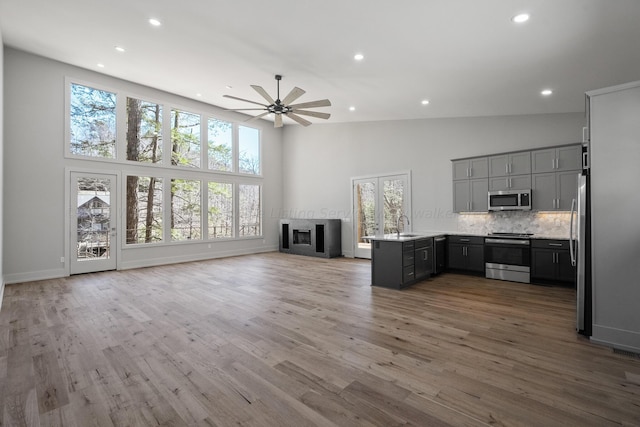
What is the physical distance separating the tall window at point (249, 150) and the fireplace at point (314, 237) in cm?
191

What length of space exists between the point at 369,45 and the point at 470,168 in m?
3.51

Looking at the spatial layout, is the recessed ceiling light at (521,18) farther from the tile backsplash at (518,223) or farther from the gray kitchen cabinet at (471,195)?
the tile backsplash at (518,223)

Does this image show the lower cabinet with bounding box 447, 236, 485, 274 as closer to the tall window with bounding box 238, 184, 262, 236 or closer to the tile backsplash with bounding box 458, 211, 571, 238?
the tile backsplash with bounding box 458, 211, 571, 238

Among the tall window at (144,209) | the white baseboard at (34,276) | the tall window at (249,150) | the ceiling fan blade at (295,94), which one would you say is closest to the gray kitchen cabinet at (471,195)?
the ceiling fan blade at (295,94)

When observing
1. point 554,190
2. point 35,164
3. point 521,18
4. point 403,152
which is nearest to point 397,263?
point 554,190

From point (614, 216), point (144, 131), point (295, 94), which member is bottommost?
point (614, 216)

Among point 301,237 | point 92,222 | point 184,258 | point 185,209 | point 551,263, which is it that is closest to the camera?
point 551,263

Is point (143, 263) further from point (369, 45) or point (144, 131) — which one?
point (369, 45)

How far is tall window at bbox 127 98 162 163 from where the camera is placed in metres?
6.80

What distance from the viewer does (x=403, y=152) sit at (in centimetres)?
726

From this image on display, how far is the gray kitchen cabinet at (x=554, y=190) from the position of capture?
4.97 meters

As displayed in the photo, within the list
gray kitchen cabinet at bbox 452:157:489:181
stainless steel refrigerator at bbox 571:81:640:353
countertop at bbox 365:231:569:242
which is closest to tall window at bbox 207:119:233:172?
countertop at bbox 365:231:569:242

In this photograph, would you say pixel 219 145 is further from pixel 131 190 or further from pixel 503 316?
pixel 503 316

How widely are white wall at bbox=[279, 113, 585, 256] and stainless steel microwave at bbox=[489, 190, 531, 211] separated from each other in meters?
0.88
